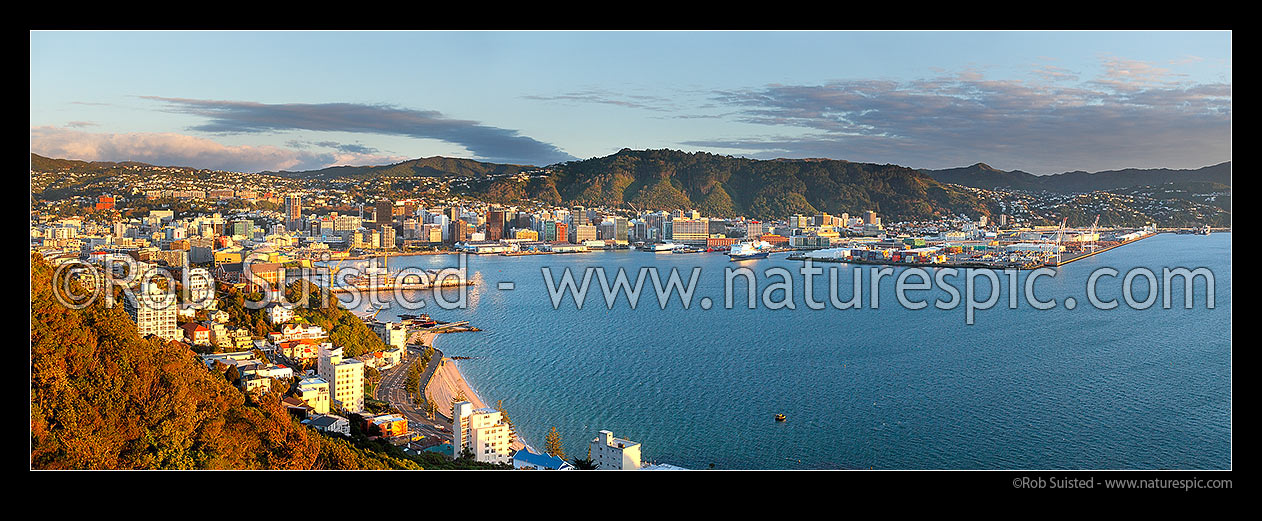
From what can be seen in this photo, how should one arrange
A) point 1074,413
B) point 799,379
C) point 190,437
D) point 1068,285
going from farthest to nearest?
point 1068,285 < point 799,379 < point 1074,413 < point 190,437

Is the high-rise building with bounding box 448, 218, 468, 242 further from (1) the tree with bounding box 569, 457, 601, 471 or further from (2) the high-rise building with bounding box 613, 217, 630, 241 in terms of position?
(1) the tree with bounding box 569, 457, 601, 471

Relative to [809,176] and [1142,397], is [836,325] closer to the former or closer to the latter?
[1142,397]

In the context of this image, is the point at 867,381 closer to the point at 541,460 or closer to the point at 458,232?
the point at 541,460

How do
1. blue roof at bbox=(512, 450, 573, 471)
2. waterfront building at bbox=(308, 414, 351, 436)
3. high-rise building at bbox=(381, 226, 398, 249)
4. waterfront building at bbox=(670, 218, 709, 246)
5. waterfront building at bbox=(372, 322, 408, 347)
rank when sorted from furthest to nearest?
waterfront building at bbox=(670, 218, 709, 246), high-rise building at bbox=(381, 226, 398, 249), waterfront building at bbox=(372, 322, 408, 347), waterfront building at bbox=(308, 414, 351, 436), blue roof at bbox=(512, 450, 573, 471)

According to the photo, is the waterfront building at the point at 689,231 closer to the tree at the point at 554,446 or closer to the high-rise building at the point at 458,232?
the high-rise building at the point at 458,232

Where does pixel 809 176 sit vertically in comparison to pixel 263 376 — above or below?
above

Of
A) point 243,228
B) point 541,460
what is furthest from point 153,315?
point 243,228

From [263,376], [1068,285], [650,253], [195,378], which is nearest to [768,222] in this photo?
[650,253]

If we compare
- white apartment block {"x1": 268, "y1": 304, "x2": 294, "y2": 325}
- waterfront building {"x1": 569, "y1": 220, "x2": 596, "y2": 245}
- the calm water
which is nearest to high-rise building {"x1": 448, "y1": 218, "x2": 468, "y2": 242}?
waterfront building {"x1": 569, "y1": 220, "x2": 596, "y2": 245}
